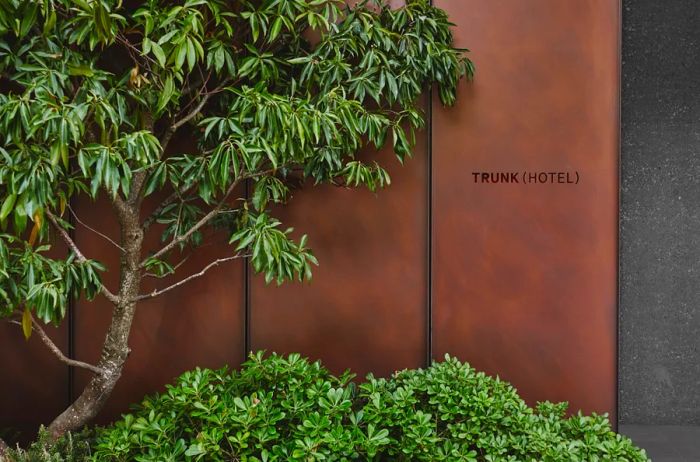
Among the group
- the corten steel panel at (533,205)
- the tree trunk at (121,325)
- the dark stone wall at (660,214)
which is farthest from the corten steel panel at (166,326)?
the dark stone wall at (660,214)

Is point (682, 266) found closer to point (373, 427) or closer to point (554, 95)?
point (554, 95)

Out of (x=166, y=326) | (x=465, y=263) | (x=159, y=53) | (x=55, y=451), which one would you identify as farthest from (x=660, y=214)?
(x=55, y=451)

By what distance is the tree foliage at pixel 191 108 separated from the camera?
7.22 ft

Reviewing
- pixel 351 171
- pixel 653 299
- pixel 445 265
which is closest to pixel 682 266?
pixel 653 299

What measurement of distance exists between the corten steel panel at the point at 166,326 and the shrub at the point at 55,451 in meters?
0.65

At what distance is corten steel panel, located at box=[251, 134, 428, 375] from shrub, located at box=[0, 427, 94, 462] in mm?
1154

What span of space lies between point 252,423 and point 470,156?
1.92 meters

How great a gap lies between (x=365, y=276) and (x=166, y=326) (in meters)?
1.22

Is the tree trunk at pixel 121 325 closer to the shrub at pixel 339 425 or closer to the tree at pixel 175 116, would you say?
the tree at pixel 175 116

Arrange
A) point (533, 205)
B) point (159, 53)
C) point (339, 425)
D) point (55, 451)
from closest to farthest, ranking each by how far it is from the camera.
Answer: point (159, 53)
point (339, 425)
point (55, 451)
point (533, 205)

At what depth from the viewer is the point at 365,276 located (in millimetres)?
3467

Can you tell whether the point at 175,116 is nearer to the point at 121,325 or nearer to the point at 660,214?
the point at 121,325

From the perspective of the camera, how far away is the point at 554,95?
336 cm

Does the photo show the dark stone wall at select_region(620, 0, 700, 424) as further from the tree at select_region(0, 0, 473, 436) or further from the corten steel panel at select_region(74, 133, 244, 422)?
the corten steel panel at select_region(74, 133, 244, 422)
